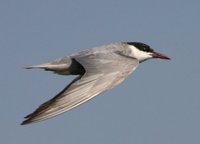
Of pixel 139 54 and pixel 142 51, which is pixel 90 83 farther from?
pixel 142 51

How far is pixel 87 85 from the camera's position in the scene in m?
10.3

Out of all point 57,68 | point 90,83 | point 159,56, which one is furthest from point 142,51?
point 90,83

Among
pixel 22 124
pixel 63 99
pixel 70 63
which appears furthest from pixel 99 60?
pixel 22 124

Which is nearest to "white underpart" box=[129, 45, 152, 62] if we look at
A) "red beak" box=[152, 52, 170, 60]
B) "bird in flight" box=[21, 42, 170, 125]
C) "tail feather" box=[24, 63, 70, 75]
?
"bird in flight" box=[21, 42, 170, 125]

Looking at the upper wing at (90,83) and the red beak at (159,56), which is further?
the red beak at (159,56)

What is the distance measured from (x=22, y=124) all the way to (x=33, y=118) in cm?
42

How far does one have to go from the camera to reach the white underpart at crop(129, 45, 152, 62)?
623 inches

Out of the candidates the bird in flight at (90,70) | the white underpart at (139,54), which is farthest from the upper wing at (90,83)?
A: the white underpart at (139,54)

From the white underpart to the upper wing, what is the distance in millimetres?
2913

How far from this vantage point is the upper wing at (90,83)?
9.52m

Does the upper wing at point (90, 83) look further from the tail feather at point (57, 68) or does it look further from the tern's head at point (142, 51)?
the tern's head at point (142, 51)

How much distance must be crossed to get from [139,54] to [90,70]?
4.89 m

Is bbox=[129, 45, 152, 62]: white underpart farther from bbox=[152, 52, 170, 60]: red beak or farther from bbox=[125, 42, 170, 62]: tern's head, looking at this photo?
bbox=[152, 52, 170, 60]: red beak

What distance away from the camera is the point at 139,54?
16094mm
